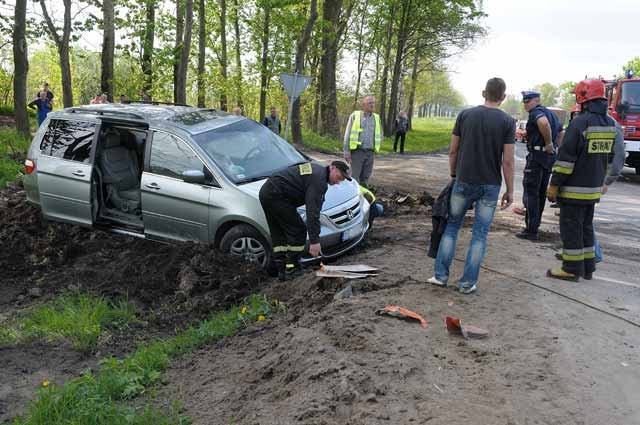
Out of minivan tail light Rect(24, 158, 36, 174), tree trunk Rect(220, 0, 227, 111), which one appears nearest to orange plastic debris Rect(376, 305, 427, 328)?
minivan tail light Rect(24, 158, 36, 174)

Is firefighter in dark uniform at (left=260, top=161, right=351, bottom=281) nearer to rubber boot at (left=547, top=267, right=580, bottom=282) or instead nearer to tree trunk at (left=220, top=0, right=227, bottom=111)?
rubber boot at (left=547, top=267, right=580, bottom=282)

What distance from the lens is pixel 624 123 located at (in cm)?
1723

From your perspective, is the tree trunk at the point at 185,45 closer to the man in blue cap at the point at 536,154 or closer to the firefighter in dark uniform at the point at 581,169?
the man in blue cap at the point at 536,154

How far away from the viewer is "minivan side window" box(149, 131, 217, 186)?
21.7 ft

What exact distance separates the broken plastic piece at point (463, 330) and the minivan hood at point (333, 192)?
243cm

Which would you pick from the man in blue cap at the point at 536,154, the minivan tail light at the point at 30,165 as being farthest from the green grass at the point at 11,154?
the man in blue cap at the point at 536,154

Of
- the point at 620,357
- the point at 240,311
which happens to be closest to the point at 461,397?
the point at 620,357

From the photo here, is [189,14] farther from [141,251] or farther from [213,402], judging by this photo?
[213,402]

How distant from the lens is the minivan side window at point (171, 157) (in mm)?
6625

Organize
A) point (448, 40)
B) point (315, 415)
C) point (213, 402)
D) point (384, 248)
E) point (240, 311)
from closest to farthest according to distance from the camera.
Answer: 1. point (315, 415)
2. point (213, 402)
3. point (240, 311)
4. point (384, 248)
5. point (448, 40)

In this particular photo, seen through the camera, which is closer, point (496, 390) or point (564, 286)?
point (496, 390)

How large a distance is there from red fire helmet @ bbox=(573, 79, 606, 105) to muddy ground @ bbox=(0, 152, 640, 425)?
1.90 metres

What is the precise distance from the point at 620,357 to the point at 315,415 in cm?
236

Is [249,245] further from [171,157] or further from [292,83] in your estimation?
[292,83]
